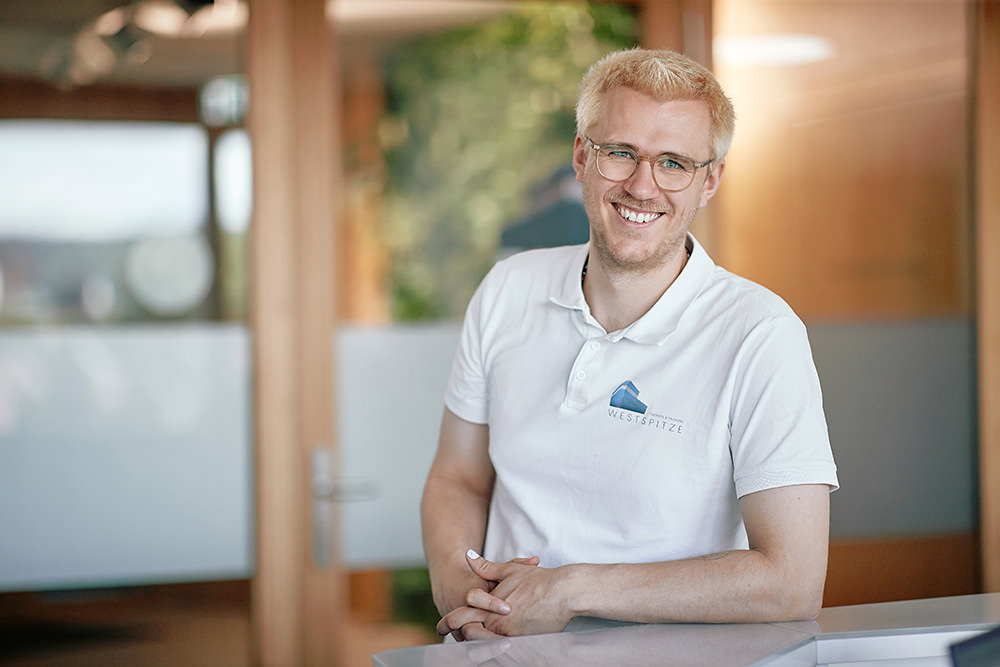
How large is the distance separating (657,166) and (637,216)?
0.26 feet

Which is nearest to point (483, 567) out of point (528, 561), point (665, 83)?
point (528, 561)

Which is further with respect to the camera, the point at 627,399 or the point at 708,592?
the point at 627,399

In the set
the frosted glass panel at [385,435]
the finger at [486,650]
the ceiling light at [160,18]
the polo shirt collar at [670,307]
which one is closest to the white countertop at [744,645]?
the finger at [486,650]

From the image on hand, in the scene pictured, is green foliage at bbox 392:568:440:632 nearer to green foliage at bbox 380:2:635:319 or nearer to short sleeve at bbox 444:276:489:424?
green foliage at bbox 380:2:635:319

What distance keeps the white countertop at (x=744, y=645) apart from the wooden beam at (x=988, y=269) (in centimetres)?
218

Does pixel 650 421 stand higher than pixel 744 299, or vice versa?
pixel 744 299

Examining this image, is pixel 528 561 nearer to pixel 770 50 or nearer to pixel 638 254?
pixel 638 254

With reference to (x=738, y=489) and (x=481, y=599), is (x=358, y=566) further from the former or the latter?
(x=738, y=489)

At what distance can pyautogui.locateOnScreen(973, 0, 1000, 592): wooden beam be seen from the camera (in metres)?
3.14

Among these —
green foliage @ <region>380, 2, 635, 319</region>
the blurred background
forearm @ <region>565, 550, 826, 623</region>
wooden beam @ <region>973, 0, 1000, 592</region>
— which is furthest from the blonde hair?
wooden beam @ <region>973, 0, 1000, 592</region>

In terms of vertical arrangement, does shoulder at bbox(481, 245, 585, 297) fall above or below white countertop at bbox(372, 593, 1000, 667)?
above

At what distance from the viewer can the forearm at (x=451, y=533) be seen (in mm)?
1552

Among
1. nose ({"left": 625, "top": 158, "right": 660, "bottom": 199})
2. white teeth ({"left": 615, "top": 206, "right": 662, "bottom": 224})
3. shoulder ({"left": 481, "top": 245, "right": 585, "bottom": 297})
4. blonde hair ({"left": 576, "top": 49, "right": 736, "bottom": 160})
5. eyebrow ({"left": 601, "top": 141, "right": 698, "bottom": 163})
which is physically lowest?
shoulder ({"left": 481, "top": 245, "right": 585, "bottom": 297})

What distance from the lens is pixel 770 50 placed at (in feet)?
10.2
